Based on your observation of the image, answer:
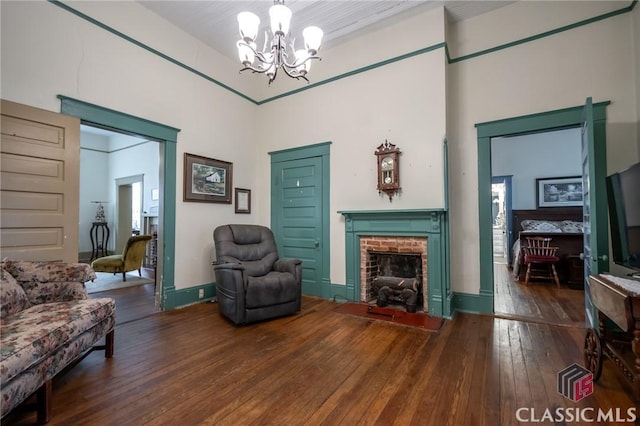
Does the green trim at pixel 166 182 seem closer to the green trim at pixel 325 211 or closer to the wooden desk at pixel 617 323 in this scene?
the green trim at pixel 325 211

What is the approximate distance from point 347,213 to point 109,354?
284 cm

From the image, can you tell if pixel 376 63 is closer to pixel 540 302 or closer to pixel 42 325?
pixel 540 302

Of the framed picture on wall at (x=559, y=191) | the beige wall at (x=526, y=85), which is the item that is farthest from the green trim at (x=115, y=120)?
the framed picture on wall at (x=559, y=191)

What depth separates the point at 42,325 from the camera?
1718 mm

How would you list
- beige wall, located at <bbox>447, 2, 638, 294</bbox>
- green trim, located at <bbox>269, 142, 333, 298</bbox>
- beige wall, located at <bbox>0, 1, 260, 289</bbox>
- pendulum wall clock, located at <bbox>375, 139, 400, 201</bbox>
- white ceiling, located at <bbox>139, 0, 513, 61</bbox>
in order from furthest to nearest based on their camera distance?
1. green trim, located at <bbox>269, 142, 333, 298</bbox>
2. pendulum wall clock, located at <bbox>375, 139, 400, 201</bbox>
3. white ceiling, located at <bbox>139, 0, 513, 61</bbox>
4. beige wall, located at <bbox>447, 2, 638, 294</bbox>
5. beige wall, located at <bbox>0, 1, 260, 289</bbox>

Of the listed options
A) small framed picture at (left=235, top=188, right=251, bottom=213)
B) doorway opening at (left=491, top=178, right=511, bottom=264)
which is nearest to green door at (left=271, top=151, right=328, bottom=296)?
small framed picture at (left=235, top=188, right=251, bottom=213)

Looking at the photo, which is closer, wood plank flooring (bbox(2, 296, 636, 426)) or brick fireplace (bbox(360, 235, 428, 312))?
wood plank flooring (bbox(2, 296, 636, 426))

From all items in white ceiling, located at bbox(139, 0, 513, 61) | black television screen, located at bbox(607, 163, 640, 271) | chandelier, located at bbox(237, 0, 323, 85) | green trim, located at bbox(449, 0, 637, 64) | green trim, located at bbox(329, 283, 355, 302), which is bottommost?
green trim, located at bbox(329, 283, 355, 302)

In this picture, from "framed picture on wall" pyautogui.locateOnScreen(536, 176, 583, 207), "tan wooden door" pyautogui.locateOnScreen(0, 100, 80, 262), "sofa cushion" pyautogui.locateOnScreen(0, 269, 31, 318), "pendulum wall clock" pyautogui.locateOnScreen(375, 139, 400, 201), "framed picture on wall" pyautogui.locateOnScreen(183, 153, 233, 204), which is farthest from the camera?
"framed picture on wall" pyautogui.locateOnScreen(536, 176, 583, 207)

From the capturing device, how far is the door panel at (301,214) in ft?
13.8

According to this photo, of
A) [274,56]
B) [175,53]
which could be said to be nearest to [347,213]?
[274,56]

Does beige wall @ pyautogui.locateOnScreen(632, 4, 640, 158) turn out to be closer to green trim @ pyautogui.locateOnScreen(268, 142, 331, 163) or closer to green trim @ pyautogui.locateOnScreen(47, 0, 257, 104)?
green trim @ pyautogui.locateOnScreen(268, 142, 331, 163)

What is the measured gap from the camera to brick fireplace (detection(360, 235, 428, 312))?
3.39 metres

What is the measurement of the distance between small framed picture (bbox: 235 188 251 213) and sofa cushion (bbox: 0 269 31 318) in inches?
104
